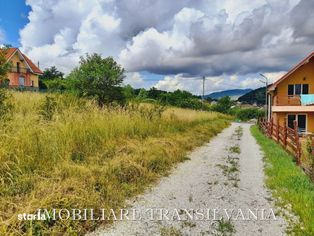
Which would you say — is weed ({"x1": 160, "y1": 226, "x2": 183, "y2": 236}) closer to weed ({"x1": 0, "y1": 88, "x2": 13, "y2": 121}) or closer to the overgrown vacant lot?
the overgrown vacant lot

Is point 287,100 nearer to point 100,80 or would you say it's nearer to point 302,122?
point 302,122

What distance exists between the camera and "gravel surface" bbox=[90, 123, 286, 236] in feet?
12.8

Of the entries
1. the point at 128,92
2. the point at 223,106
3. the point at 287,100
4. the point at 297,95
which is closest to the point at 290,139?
the point at 128,92

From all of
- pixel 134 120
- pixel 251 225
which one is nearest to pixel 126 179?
pixel 251 225

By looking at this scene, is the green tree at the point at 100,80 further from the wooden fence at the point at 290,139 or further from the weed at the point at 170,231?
the weed at the point at 170,231

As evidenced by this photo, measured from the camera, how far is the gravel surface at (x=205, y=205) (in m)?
3.90

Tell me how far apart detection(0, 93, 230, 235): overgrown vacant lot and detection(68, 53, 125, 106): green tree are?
7.96m

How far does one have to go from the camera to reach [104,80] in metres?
17.5

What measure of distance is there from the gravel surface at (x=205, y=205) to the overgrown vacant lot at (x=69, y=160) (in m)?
0.41

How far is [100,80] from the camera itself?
57.4 ft

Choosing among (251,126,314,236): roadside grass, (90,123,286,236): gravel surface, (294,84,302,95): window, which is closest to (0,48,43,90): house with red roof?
(294,84,302,95): window

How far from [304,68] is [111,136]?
2105 cm

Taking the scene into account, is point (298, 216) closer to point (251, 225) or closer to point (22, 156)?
point (251, 225)

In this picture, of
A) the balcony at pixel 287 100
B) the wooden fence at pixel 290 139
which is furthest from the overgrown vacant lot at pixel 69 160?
the balcony at pixel 287 100
